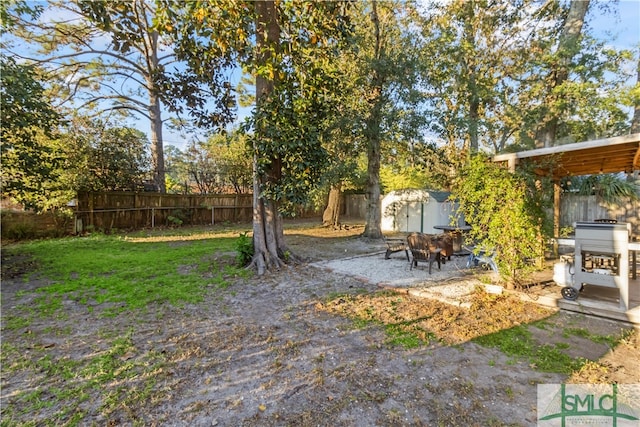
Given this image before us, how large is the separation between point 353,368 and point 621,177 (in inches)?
524

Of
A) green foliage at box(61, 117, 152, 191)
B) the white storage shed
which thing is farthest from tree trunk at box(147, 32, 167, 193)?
the white storage shed

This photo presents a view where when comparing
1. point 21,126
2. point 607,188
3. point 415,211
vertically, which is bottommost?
point 415,211

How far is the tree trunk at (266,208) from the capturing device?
6184mm

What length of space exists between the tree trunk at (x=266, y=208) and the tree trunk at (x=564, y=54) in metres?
7.81

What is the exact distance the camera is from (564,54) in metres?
8.25

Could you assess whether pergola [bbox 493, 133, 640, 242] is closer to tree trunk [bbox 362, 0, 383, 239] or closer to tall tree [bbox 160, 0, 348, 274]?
tall tree [bbox 160, 0, 348, 274]

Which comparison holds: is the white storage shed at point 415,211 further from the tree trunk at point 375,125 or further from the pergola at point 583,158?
the pergola at point 583,158

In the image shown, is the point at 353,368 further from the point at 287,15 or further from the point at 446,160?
the point at 446,160

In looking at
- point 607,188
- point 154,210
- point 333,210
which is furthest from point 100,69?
point 607,188

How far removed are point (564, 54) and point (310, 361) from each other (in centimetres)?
1041

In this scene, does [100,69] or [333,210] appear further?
[333,210]

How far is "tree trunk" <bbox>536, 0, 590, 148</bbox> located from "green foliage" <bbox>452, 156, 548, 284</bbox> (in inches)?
214

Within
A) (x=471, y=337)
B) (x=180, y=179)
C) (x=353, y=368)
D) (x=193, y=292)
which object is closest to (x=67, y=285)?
(x=193, y=292)

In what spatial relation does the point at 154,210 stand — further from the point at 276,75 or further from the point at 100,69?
the point at 276,75
